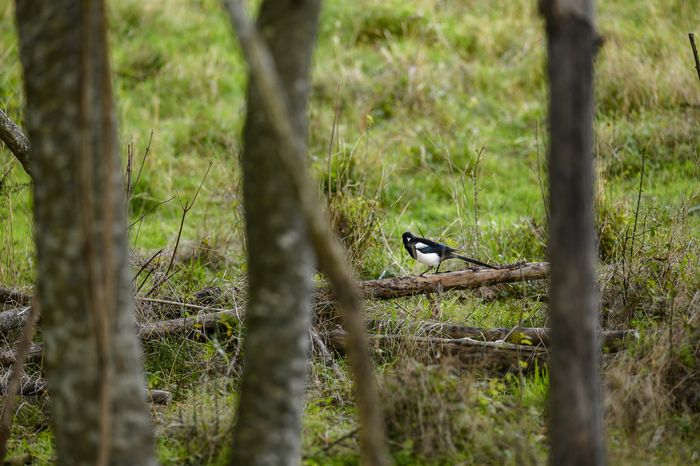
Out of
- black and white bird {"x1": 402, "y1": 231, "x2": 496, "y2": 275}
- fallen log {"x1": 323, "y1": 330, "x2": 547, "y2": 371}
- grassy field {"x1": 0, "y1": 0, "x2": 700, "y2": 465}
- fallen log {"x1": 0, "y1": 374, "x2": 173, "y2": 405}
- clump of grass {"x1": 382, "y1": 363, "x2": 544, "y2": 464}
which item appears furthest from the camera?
black and white bird {"x1": 402, "y1": 231, "x2": 496, "y2": 275}

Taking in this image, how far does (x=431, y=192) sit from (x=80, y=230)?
216 inches

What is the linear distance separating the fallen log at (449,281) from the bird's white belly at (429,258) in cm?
46

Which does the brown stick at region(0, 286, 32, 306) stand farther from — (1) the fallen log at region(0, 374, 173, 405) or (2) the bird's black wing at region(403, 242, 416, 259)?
(2) the bird's black wing at region(403, 242, 416, 259)

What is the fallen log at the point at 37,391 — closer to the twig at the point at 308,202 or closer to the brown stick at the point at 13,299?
the brown stick at the point at 13,299

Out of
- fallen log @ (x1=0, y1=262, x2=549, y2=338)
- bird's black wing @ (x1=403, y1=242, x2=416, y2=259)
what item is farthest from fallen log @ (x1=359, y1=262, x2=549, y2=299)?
bird's black wing @ (x1=403, y1=242, x2=416, y2=259)

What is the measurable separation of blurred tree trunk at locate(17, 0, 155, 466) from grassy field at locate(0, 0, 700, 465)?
1.03 metres

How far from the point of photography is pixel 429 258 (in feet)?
16.9

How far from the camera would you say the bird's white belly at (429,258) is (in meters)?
5.10

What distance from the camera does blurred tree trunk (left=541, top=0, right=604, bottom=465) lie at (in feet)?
7.69

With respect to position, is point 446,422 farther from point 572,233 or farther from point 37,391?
point 37,391

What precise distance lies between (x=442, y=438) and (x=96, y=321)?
1.74m

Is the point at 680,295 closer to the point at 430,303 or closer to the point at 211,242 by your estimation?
the point at 430,303

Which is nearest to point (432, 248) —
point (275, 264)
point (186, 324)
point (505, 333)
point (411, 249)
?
point (411, 249)

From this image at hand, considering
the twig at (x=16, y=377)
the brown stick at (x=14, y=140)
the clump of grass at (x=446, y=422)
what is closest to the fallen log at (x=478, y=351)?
the clump of grass at (x=446, y=422)
